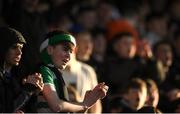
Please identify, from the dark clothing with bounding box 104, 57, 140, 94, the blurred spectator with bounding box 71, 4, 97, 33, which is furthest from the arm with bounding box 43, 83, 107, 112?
the blurred spectator with bounding box 71, 4, 97, 33

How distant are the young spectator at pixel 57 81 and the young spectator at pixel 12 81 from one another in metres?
0.23

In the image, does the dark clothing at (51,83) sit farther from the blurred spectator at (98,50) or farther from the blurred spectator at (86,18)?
the blurred spectator at (86,18)

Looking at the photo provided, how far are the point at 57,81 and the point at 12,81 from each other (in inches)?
19.5

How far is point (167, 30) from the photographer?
53.2 feet

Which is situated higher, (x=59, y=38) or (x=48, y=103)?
(x=59, y=38)

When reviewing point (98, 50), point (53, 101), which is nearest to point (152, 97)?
point (53, 101)

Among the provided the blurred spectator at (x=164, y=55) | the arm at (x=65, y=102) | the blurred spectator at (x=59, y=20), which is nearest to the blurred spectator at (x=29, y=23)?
the blurred spectator at (x=59, y=20)

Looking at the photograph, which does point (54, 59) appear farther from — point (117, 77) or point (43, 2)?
point (43, 2)

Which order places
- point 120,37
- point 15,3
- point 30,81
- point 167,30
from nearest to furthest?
point 30,81
point 15,3
point 120,37
point 167,30

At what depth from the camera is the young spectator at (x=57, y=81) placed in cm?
836

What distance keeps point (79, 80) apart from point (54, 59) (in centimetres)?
191

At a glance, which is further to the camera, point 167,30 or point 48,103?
point 167,30

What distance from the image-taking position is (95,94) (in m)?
8.43

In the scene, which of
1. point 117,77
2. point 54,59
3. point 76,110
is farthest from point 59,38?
point 117,77
